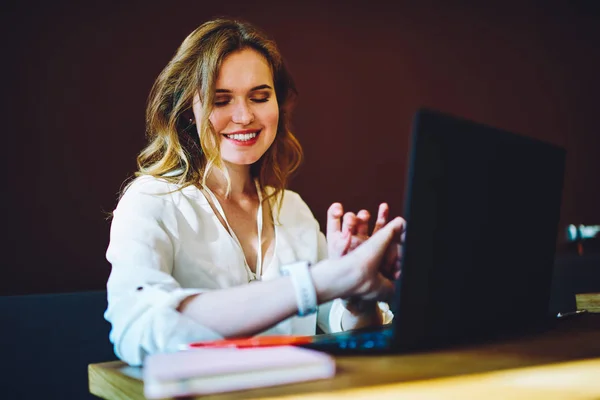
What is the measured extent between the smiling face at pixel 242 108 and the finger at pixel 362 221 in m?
0.55

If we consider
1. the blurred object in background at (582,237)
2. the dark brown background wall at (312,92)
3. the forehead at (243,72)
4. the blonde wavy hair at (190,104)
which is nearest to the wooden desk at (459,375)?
the blonde wavy hair at (190,104)

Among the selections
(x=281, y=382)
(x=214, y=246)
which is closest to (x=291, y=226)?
(x=214, y=246)

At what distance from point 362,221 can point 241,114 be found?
22.9 inches

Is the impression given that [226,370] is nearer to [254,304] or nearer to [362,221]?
[254,304]

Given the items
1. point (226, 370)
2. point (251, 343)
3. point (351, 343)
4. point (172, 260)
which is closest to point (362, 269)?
point (351, 343)

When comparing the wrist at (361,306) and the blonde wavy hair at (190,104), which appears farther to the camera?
the blonde wavy hair at (190,104)

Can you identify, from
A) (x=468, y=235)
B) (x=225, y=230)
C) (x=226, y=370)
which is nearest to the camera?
(x=226, y=370)

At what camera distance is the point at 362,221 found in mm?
1259

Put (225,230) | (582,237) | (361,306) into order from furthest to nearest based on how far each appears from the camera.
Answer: (582,237)
(225,230)
(361,306)

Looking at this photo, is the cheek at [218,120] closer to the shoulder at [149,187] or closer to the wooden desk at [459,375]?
the shoulder at [149,187]

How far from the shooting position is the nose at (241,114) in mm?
1681

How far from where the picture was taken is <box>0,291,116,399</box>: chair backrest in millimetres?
1479

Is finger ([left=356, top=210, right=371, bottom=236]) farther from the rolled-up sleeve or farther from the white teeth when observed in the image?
the white teeth

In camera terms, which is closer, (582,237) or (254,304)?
(254,304)
